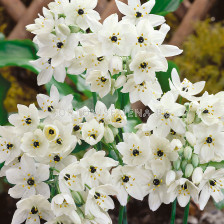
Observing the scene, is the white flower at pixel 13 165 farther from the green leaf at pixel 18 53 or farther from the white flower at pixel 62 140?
the green leaf at pixel 18 53

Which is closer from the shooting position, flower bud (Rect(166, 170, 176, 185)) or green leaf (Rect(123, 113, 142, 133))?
flower bud (Rect(166, 170, 176, 185))

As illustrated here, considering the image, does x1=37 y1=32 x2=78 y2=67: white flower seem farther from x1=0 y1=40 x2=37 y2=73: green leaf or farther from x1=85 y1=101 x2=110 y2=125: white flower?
x1=0 y1=40 x2=37 y2=73: green leaf

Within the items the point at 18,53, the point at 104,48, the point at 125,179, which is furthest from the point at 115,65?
the point at 18,53

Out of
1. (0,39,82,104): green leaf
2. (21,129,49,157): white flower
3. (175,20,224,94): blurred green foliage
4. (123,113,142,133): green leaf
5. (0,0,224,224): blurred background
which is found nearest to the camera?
(21,129,49,157): white flower

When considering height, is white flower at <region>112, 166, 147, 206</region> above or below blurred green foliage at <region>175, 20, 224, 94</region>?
above

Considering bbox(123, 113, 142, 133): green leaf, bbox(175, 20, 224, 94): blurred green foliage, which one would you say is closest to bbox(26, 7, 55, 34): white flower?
bbox(123, 113, 142, 133): green leaf

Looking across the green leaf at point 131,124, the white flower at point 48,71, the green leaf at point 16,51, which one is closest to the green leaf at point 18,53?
the green leaf at point 16,51

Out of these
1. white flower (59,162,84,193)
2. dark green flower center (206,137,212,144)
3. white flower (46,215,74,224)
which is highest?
dark green flower center (206,137,212,144)

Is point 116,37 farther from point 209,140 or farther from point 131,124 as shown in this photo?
point 131,124
